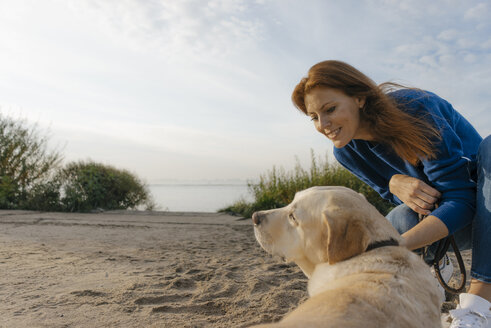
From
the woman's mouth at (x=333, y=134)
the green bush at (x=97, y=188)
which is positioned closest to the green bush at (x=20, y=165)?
the green bush at (x=97, y=188)

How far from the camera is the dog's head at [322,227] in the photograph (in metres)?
2.06

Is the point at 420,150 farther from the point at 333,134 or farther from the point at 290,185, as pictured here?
the point at 290,185

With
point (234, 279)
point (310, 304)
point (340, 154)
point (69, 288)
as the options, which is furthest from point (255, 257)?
point (310, 304)

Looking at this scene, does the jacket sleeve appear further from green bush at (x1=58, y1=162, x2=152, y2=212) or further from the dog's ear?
green bush at (x1=58, y1=162, x2=152, y2=212)

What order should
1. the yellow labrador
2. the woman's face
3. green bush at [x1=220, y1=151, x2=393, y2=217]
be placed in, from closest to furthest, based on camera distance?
the yellow labrador < the woman's face < green bush at [x1=220, y1=151, x2=393, y2=217]

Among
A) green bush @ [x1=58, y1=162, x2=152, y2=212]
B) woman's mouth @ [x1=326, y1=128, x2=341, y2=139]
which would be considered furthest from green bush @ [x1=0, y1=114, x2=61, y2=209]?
woman's mouth @ [x1=326, y1=128, x2=341, y2=139]

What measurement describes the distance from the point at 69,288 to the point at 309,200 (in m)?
2.23

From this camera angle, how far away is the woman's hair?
2.84 meters

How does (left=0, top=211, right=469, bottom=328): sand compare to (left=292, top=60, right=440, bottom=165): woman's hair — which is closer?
(left=0, top=211, right=469, bottom=328): sand

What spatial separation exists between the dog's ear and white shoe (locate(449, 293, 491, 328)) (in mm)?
957

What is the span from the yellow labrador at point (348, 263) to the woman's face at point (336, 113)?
0.89 m

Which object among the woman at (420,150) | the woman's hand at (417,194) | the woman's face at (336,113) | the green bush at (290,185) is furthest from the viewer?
the green bush at (290,185)

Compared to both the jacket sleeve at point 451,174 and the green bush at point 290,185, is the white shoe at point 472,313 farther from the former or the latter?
the green bush at point 290,185

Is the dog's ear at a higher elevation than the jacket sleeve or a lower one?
lower
